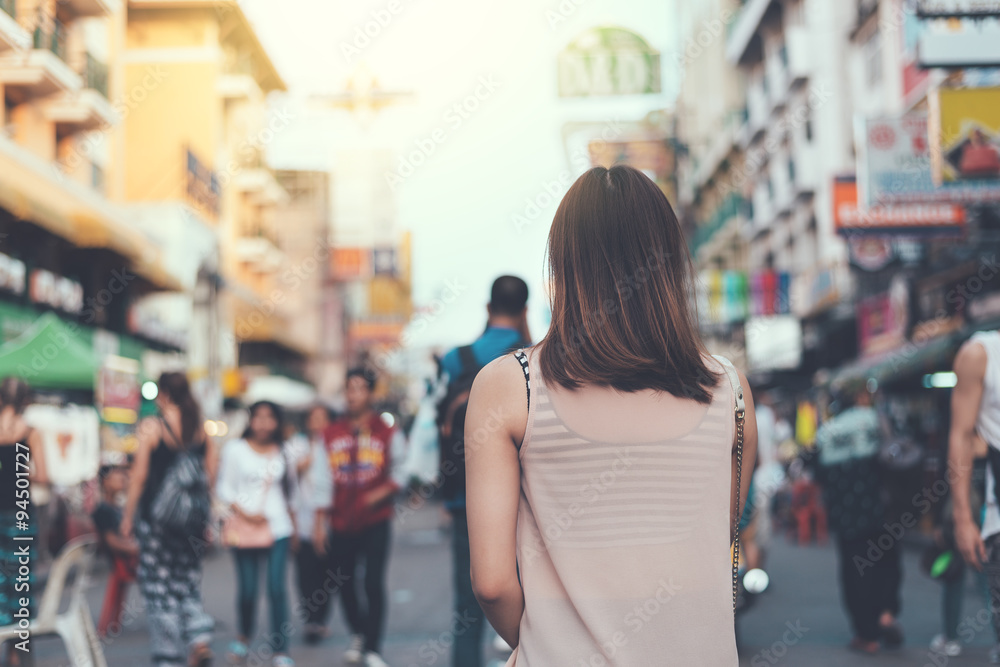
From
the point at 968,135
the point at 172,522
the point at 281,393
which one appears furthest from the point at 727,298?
the point at 172,522

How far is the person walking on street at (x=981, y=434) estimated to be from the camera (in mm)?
→ 3549

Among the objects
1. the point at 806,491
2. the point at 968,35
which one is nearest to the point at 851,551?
the point at 968,35

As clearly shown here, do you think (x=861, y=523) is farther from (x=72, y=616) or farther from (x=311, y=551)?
(x=72, y=616)

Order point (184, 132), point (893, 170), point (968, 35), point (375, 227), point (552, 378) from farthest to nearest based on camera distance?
1. point (375, 227)
2. point (184, 132)
3. point (893, 170)
4. point (968, 35)
5. point (552, 378)

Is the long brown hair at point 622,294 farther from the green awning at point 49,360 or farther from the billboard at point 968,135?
the billboard at point 968,135

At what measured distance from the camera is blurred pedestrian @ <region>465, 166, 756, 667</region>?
67.9 inches

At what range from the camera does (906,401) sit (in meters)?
21.5

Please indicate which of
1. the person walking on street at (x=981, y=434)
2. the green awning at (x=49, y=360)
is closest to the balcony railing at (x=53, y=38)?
the green awning at (x=49, y=360)

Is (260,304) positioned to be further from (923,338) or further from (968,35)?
(968,35)

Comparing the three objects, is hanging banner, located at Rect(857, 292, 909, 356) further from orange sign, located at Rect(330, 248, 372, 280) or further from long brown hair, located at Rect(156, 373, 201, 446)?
long brown hair, located at Rect(156, 373, 201, 446)

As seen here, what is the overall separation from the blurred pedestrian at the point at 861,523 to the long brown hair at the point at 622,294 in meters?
6.01

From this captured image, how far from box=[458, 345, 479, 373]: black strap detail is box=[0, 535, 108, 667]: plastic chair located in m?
2.19

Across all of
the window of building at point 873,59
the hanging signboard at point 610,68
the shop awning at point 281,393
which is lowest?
the shop awning at point 281,393

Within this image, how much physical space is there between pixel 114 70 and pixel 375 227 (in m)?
11.8
